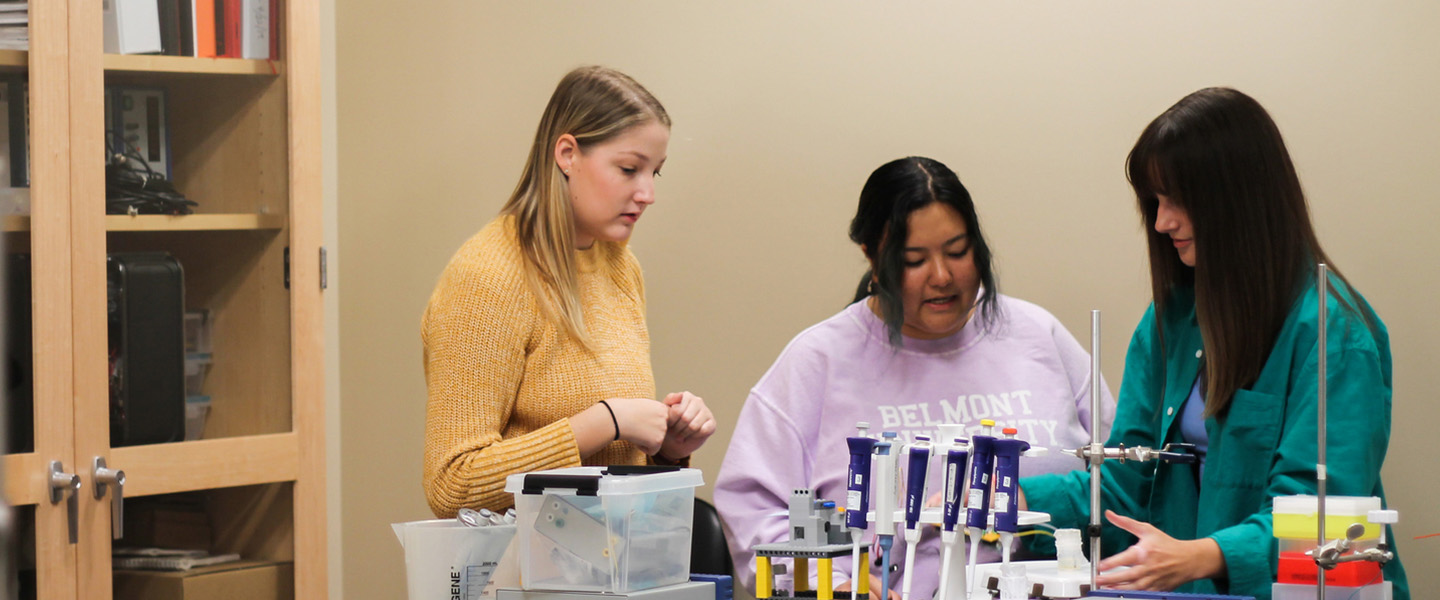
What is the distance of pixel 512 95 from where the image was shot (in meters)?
3.03

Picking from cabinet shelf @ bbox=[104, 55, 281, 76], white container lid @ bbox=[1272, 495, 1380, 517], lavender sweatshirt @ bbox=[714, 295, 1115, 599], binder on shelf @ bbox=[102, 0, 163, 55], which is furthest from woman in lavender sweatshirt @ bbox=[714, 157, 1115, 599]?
binder on shelf @ bbox=[102, 0, 163, 55]

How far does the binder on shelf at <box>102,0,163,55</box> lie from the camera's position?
224 cm

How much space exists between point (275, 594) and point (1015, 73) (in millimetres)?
1817

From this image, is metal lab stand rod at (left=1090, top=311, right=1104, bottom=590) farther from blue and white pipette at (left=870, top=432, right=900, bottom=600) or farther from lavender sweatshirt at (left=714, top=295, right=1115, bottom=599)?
lavender sweatshirt at (left=714, top=295, right=1115, bottom=599)

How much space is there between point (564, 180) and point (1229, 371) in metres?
0.99

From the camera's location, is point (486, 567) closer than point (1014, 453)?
No

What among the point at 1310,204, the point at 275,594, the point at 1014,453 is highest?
the point at 1310,204

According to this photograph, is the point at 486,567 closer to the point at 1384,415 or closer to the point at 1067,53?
the point at 1384,415

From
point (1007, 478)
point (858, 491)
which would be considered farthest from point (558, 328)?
point (1007, 478)

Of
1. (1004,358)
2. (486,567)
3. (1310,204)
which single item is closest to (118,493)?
(486,567)

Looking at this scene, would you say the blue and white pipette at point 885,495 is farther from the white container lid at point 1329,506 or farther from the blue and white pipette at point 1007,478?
the white container lid at point 1329,506

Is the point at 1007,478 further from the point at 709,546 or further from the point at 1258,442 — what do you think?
the point at 709,546

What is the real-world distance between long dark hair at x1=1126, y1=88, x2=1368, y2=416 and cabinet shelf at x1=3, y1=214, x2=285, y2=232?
1691mm

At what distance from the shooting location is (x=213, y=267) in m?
2.43
